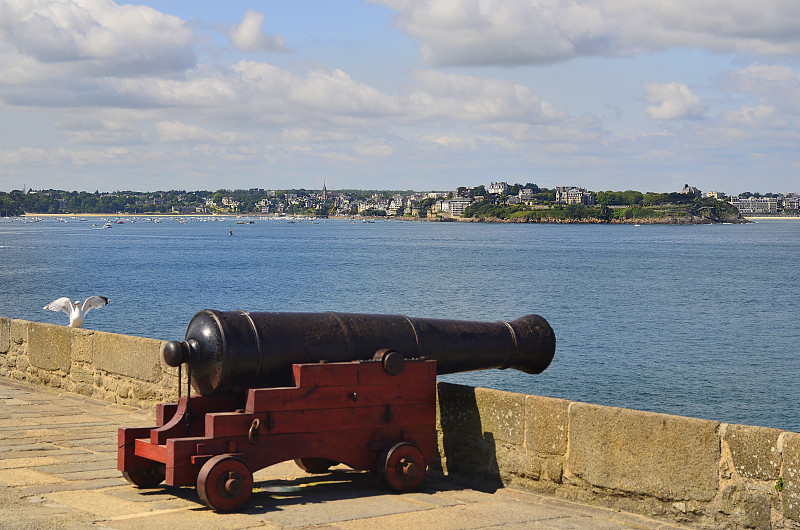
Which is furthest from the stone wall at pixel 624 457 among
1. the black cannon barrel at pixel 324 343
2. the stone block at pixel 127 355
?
the stone block at pixel 127 355

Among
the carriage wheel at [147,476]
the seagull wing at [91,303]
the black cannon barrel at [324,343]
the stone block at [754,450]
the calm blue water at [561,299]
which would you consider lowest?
the calm blue water at [561,299]

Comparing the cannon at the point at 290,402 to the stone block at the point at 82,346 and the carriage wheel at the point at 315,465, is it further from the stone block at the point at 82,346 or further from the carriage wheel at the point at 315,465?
the stone block at the point at 82,346

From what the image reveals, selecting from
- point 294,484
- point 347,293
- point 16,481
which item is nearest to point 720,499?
point 294,484

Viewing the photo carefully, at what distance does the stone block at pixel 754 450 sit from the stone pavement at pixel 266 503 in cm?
60

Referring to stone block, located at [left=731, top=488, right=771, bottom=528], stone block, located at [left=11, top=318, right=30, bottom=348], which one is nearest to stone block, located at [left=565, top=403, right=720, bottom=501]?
stone block, located at [left=731, top=488, right=771, bottom=528]

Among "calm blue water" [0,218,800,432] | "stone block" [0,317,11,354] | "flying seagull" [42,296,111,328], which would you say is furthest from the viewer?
"calm blue water" [0,218,800,432]

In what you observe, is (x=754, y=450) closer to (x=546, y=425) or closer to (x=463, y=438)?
(x=546, y=425)

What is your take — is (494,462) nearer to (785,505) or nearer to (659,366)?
(785,505)

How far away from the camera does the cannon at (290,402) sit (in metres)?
5.44

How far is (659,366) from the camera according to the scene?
30.7m

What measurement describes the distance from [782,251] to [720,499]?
109m

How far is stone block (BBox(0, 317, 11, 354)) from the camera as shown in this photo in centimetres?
1056

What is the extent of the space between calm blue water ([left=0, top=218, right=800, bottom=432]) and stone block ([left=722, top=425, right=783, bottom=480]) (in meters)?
→ 17.4

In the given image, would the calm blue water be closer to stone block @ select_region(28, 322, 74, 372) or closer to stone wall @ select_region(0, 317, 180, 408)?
stone wall @ select_region(0, 317, 180, 408)
